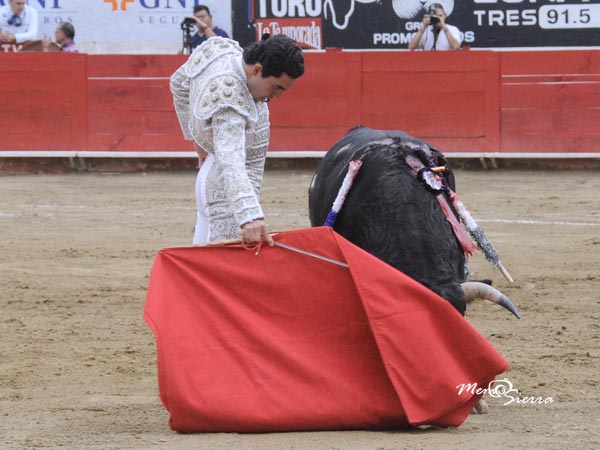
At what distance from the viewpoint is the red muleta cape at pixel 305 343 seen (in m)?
3.16

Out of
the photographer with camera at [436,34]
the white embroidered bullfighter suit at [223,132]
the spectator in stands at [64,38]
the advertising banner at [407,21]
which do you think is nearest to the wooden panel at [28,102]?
the spectator in stands at [64,38]

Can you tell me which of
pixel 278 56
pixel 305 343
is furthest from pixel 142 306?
pixel 278 56

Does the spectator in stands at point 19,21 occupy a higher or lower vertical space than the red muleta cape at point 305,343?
higher

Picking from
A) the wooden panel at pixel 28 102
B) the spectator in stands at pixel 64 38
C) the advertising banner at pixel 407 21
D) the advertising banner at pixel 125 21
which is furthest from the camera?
the advertising banner at pixel 125 21

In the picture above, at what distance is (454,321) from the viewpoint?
3188 mm

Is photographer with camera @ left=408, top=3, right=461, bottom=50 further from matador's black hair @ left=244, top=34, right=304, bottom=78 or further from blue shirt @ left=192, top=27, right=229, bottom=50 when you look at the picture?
matador's black hair @ left=244, top=34, right=304, bottom=78

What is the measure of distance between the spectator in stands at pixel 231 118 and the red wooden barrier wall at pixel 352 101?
19.8 ft

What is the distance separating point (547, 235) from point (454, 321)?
3.69 meters

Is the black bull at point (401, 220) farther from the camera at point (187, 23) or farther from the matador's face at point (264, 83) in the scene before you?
the camera at point (187, 23)

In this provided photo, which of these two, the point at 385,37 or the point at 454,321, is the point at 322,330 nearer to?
the point at 454,321

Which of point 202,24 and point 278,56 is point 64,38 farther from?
point 278,56

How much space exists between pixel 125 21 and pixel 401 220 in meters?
8.07

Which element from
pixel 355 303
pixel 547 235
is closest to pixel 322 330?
pixel 355 303

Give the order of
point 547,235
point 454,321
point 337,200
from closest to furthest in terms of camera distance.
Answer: point 454,321, point 337,200, point 547,235
